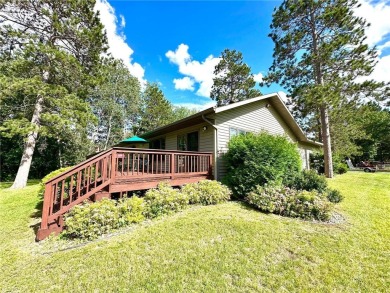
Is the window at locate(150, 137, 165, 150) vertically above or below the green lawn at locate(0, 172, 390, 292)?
above

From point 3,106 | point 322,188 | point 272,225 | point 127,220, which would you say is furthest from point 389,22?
point 3,106

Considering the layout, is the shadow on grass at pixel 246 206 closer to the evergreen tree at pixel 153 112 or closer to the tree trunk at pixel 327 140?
the tree trunk at pixel 327 140

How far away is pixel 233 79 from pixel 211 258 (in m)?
22.9

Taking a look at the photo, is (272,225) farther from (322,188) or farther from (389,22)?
(389,22)

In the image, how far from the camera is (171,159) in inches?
266

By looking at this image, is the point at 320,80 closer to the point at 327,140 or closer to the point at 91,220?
the point at 327,140

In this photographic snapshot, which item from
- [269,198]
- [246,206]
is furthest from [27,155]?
[269,198]

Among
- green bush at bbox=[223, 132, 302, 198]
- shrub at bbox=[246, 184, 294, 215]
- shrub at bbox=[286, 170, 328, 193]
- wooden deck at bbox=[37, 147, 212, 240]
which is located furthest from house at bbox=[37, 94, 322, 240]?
shrub at bbox=[286, 170, 328, 193]

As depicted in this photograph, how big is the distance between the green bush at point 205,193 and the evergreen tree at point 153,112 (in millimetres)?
20463

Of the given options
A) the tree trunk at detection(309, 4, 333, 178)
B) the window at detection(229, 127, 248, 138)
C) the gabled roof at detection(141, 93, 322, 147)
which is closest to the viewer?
the gabled roof at detection(141, 93, 322, 147)

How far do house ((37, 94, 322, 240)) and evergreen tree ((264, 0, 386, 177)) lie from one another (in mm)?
2557

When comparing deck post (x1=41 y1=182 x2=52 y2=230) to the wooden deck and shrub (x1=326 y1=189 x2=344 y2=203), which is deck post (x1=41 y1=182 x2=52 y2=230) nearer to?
the wooden deck

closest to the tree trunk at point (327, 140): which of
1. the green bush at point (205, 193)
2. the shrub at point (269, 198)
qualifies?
the shrub at point (269, 198)

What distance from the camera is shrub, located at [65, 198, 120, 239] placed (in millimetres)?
3959
